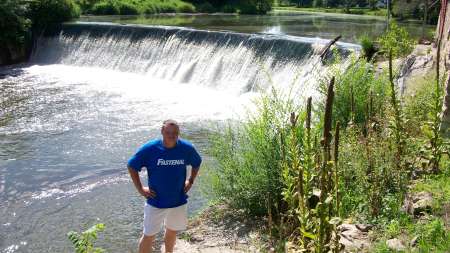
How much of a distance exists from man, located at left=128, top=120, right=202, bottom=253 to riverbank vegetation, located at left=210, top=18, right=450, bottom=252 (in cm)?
92

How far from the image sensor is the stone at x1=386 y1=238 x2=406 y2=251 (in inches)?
172

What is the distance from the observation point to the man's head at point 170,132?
16.1ft

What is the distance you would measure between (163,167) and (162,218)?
53cm

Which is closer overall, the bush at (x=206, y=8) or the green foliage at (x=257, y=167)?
the green foliage at (x=257, y=167)

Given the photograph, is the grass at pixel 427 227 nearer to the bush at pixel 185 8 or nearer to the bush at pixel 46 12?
the bush at pixel 46 12

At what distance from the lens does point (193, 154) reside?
205 inches

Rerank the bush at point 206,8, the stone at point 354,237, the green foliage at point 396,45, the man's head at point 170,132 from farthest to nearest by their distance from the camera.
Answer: the bush at point 206,8 → the green foliage at point 396,45 → the man's head at point 170,132 → the stone at point 354,237

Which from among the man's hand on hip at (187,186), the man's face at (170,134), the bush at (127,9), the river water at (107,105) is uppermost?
the bush at (127,9)

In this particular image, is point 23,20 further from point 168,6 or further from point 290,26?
point 168,6

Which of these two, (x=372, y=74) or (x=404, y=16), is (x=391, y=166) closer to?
(x=372, y=74)

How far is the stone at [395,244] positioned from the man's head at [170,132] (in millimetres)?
2150

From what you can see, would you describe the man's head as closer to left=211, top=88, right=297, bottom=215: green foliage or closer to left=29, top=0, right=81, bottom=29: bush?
left=211, top=88, right=297, bottom=215: green foliage

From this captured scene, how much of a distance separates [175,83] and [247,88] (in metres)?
3.44

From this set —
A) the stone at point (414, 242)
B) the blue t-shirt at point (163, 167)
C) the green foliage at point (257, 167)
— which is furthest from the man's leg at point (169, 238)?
the stone at point (414, 242)
